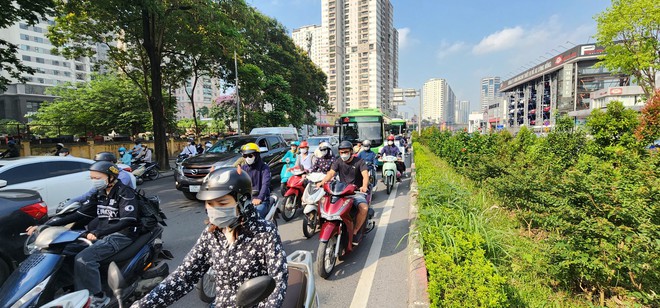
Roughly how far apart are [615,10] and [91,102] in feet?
124

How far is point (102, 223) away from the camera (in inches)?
126

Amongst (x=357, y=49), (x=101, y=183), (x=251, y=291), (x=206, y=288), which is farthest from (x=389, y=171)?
(x=357, y=49)

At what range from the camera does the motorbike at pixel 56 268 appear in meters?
2.29

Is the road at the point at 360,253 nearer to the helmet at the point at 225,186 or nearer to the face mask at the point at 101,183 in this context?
the face mask at the point at 101,183

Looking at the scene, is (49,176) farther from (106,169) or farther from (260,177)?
(260,177)

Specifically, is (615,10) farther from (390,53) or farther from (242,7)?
(390,53)

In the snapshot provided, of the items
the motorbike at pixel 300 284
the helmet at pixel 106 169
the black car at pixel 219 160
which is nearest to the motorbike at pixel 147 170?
the black car at pixel 219 160

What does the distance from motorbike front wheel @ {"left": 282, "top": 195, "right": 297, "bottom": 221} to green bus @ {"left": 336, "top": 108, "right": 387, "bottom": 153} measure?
844cm

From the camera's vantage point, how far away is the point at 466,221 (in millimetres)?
3891

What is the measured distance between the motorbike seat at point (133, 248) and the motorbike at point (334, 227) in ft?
6.04

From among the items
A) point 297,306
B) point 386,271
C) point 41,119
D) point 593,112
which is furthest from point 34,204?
point 41,119

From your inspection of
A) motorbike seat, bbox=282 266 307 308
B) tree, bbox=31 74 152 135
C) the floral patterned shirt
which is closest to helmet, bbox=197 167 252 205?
the floral patterned shirt

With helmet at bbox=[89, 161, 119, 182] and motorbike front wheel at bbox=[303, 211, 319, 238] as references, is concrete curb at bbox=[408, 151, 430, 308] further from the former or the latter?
helmet at bbox=[89, 161, 119, 182]

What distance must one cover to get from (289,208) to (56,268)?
4179mm
